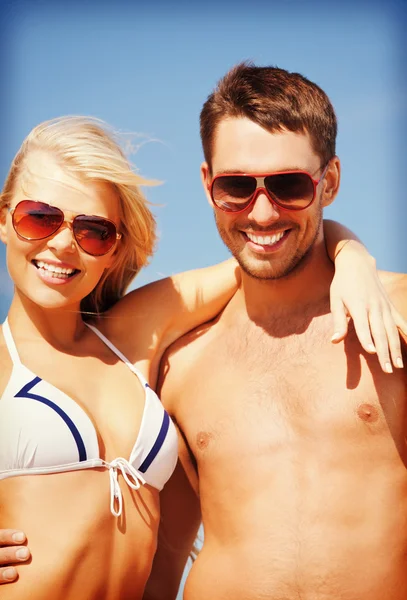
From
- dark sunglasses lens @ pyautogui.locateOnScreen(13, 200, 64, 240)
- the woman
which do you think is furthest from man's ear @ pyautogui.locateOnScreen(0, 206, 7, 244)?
dark sunglasses lens @ pyautogui.locateOnScreen(13, 200, 64, 240)

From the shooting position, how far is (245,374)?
10.1ft

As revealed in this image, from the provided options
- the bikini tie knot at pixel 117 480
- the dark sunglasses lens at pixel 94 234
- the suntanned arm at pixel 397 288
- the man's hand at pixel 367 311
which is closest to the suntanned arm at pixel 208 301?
the man's hand at pixel 367 311

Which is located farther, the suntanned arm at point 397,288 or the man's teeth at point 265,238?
the man's teeth at point 265,238

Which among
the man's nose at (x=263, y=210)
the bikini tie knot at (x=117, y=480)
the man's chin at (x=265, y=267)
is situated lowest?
the bikini tie knot at (x=117, y=480)

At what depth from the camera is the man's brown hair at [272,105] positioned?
9.55 ft

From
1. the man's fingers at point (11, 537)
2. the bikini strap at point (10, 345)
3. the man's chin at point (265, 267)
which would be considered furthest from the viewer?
the man's chin at point (265, 267)

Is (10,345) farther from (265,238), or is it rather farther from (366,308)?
(366,308)

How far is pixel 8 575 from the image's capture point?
2461 mm

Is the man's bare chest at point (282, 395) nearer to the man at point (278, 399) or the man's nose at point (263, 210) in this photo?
the man at point (278, 399)

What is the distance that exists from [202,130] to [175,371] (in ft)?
3.57

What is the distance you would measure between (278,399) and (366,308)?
60 centimetres

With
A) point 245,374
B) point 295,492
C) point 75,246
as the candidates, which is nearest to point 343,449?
point 295,492

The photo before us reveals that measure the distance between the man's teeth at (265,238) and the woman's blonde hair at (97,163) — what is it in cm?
41

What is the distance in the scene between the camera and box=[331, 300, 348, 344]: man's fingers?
2.55 metres
